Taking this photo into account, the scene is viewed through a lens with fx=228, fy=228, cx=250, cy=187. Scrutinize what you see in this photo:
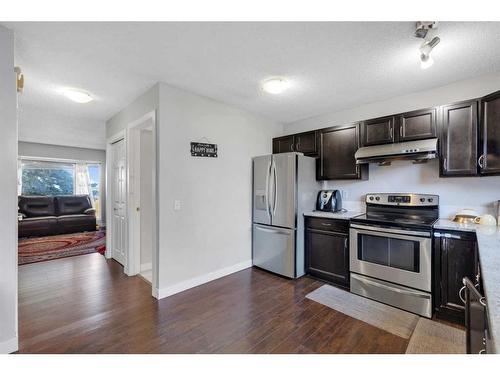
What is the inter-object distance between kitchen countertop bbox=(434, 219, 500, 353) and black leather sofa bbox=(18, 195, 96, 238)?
7394mm

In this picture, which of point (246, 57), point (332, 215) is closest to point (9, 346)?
point (246, 57)

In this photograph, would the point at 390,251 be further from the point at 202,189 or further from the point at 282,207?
the point at 202,189

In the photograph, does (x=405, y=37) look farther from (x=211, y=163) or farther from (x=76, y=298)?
(x=76, y=298)

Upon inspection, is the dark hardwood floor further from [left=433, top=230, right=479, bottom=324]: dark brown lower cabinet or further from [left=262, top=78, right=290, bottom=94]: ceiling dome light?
[left=262, top=78, right=290, bottom=94]: ceiling dome light

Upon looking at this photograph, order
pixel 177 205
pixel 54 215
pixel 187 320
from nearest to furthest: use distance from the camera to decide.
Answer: pixel 187 320 < pixel 177 205 < pixel 54 215

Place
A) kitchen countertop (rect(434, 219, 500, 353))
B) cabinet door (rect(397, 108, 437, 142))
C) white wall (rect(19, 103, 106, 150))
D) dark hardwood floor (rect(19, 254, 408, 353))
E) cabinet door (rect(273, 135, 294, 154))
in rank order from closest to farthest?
kitchen countertop (rect(434, 219, 500, 353)), dark hardwood floor (rect(19, 254, 408, 353)), cabinet door (rect(397, 108, 437, 142)), cabinet door (rect(273, 135, 294, 154)), white wall (rect(19, 103, 106, 150))

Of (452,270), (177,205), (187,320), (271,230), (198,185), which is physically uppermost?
(198,185)

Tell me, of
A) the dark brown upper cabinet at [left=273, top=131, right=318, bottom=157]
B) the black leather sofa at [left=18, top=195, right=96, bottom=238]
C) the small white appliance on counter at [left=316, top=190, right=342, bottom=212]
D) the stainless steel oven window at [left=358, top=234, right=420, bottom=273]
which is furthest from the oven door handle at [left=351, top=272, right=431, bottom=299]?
the black leather sofa at [left=18, top=195, right=96, bottom=238]

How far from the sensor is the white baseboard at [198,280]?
261 cm

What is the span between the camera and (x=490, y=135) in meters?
2.17

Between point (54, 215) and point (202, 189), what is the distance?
18.0 feet

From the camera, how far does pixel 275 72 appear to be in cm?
236

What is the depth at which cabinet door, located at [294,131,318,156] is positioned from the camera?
356 centimetres

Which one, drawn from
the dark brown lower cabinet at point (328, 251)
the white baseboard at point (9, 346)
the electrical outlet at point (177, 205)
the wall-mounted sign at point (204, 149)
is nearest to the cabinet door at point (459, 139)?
the dark brown lower cabinet at point (328, 251)
